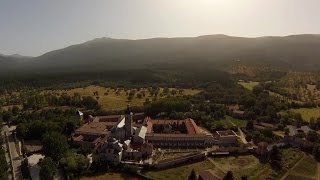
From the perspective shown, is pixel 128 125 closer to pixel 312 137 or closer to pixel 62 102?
pixel 312 137

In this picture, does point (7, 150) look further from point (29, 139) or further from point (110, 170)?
point (110, 170)

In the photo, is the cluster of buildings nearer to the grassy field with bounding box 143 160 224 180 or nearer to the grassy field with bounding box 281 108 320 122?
the grassy field with bounding box 143 160 224 180

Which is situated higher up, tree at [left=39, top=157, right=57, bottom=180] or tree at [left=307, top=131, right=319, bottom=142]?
tree at [left=39, top=157, right=57, bottom=180]

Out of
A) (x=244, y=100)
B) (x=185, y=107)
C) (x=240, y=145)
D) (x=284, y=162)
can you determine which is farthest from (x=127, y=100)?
(x=284, y=162)

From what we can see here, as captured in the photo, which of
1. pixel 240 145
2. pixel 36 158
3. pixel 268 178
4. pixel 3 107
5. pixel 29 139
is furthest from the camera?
pixel 3 107

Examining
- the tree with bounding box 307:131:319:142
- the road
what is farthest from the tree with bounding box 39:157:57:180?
the tree with bounding box 307:131:319:142

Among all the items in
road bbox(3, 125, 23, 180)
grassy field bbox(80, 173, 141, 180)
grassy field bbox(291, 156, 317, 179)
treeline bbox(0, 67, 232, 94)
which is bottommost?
grassy field bbox(291, 156, 317, 179)
